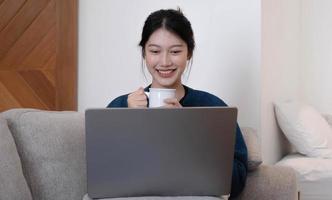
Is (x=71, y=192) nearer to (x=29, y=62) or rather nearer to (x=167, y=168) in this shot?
(x=167, y=168)

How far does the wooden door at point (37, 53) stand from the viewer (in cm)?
207

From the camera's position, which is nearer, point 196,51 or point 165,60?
point 165,60

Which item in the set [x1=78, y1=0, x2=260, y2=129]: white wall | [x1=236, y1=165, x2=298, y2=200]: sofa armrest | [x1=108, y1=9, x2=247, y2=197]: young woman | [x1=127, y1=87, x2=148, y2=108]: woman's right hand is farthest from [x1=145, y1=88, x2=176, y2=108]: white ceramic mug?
[x1=78, y1=0, x2=260, y2=129]: white wall

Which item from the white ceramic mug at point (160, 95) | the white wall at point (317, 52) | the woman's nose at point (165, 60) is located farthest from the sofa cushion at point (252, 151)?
the white wall at point (317, 52)

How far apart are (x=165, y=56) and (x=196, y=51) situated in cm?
80

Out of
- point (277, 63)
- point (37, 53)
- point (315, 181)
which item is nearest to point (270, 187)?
point (315, 181)

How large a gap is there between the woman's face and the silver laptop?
1.28 feet

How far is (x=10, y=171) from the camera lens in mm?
1203

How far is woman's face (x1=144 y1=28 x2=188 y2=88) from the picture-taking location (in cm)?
129

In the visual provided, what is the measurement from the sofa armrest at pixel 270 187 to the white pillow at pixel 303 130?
836 mm

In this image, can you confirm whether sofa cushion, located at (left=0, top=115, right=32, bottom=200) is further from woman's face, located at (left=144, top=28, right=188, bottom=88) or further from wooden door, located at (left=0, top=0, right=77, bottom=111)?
wooden door, located at (left=0, top=0, right=77, bottom=111)

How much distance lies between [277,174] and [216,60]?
2.39 feet

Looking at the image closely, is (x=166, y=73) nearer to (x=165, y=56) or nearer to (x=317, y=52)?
(x=165, y=56)

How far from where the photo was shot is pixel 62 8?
2.12 meters
